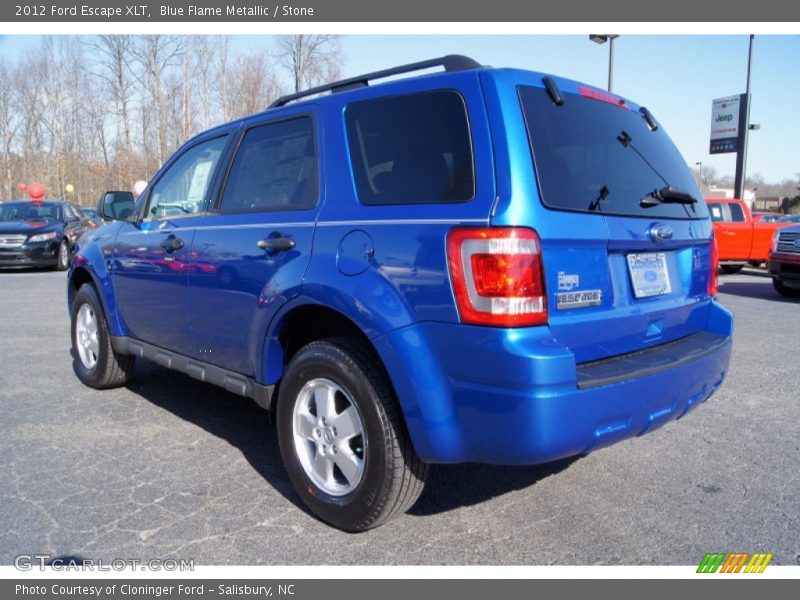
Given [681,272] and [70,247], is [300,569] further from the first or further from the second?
[70,247]

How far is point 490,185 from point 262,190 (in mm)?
1534

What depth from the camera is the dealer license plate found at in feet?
9.11

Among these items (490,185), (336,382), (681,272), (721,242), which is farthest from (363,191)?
(721,242)

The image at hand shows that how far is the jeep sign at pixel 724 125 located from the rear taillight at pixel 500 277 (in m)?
25.9

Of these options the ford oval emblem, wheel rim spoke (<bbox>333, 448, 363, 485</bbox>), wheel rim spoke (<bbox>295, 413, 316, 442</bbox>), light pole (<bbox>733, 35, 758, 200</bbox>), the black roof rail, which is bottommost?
wheel rim spoke (<bbox>333, 448, 363, 485</bbox>)

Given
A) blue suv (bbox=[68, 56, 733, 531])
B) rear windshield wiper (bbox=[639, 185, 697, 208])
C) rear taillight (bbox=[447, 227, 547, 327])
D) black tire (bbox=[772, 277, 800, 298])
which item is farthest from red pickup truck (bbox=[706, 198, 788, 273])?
rear taillight (bbox=[447, 227, 547, 327])

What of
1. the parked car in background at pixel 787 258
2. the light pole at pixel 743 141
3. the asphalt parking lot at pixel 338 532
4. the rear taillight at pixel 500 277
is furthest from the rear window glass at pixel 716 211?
the rear taillight at pixel 500 277

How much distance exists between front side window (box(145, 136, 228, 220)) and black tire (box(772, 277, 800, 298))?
1063 centimetres

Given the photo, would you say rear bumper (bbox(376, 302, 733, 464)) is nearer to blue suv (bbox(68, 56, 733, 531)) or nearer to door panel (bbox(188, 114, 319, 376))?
blue suv (bbox(68, 56, 733, 531))

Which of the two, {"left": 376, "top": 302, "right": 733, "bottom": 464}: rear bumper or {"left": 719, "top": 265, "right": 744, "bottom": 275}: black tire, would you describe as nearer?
{"left": 376, "top": 302, "right": 733, "bottom": 464}: rear bumper

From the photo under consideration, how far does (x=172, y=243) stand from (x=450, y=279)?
2233 mm

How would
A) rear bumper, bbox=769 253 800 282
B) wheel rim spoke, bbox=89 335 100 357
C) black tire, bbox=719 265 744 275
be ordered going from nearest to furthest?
wheel rim spoke, bbox=89 335 100 357 < rear bumper, bbox=769 253 800 282 < black tire, bbox=719 265 744 275

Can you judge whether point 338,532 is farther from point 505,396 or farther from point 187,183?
point 187,183

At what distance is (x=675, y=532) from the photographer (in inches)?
113
